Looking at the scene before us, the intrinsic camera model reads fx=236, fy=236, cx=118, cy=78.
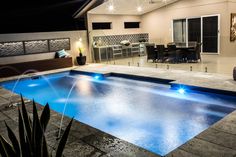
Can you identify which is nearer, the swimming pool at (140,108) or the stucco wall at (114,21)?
the swimming pool at (140,108)

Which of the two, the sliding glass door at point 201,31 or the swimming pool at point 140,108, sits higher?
the sliding glass door at point 201,31

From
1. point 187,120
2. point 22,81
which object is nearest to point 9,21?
point 22,81

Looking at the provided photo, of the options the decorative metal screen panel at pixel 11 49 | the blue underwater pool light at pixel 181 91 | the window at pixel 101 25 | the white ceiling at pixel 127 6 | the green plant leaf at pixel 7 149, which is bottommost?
the blue underwater pool light at pixel 181 91

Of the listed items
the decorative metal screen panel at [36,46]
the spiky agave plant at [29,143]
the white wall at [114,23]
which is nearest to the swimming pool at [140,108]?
the spiky agave plant at [29,143]

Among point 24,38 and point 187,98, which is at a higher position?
point 24,38

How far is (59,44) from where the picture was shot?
11.4 m

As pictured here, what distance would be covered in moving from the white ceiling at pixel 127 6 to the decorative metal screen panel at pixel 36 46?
3.10 metres

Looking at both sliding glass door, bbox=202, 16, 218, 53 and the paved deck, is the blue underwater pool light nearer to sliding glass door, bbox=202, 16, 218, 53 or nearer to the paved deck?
the paved deck

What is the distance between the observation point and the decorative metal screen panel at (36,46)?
414 inches

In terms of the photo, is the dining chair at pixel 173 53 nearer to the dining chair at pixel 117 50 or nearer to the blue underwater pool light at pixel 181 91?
the dining chair at pixel 117 50

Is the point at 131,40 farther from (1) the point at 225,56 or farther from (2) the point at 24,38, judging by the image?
(2) the point at 24,38

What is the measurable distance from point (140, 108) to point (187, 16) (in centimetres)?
862

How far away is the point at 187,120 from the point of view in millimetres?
4562

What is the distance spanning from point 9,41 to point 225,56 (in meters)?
9.68
